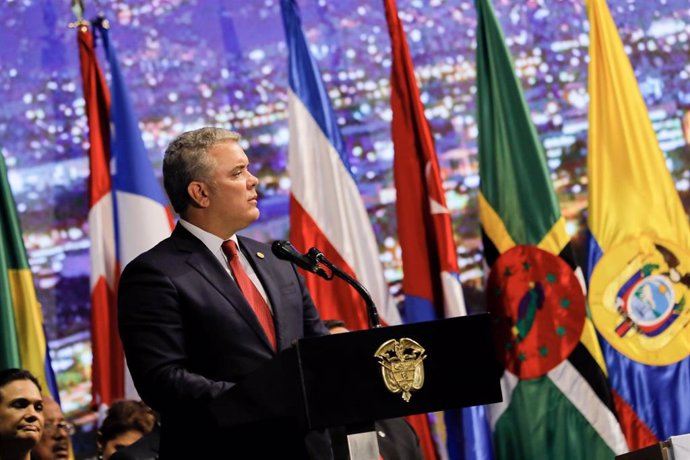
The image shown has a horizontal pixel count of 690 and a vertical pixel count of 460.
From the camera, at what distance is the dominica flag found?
18.1 feet

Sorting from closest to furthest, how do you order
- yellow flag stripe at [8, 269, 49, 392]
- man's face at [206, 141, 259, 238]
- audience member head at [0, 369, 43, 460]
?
1. man's face at [206, 141, 259, 238]
2. audience member head at [0, 369, 43, 460]
3. yellow flag stripe at [8, 269, 49, 392]

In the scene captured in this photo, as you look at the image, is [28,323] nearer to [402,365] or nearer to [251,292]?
[251,292]

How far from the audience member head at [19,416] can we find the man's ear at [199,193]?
218 cm

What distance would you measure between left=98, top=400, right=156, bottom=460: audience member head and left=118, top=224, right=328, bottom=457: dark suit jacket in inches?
101

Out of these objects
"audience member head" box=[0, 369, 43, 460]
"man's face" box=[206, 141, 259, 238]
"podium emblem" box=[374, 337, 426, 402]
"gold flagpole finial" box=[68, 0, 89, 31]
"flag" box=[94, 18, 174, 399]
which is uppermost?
"gold flagpole finial" box=[68, 0, 89, 31]

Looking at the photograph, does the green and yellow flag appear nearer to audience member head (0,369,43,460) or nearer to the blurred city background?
the blurred city background

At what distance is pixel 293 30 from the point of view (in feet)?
19.0

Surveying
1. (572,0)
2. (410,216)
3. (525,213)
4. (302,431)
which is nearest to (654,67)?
(572,0)

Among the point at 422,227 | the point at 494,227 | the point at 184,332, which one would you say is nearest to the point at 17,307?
the point at 422,227

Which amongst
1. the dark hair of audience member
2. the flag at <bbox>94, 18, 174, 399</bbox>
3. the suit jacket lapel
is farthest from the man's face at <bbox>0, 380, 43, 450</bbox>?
the suit jacket lapel

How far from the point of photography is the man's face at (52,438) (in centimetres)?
479

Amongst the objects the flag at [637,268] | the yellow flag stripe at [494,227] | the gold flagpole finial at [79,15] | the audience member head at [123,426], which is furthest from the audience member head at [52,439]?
the flag at [637,268]

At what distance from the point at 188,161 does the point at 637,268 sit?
330cm

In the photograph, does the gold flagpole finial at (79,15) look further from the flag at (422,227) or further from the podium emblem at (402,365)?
the podium emblem at (402,365)
